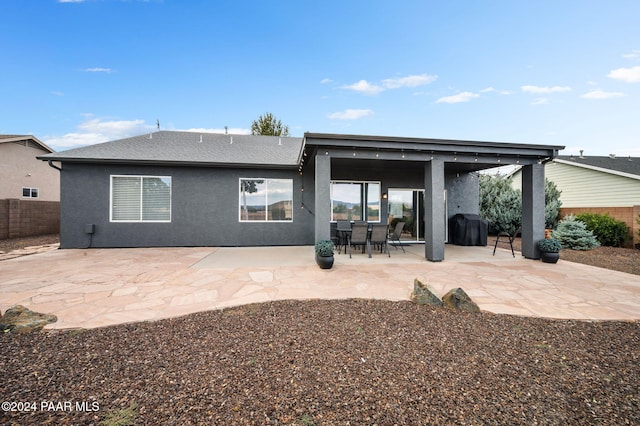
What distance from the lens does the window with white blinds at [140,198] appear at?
27.0 feet

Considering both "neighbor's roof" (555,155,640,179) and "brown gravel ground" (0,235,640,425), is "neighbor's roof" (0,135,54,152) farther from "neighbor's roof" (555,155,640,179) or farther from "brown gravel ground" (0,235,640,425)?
"neighbor's roof" (555,155,640,179)

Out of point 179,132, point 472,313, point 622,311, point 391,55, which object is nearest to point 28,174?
point 179,132

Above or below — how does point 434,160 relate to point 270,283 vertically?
above

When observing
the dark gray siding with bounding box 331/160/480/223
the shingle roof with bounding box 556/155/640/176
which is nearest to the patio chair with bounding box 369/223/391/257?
the dark gray siding with bounding box 331/160/480/223

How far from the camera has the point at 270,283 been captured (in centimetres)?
439

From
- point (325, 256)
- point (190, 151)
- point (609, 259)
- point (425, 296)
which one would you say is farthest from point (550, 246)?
point (190, 151)

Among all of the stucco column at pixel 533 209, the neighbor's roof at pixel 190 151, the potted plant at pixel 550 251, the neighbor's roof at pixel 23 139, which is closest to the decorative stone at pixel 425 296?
the potted plant at pixel 550 251

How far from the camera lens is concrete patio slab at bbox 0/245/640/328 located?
3.34m

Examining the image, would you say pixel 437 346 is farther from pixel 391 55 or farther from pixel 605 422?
pixel 391 55

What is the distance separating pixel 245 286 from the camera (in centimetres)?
421

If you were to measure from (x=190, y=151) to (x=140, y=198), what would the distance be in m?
2.22

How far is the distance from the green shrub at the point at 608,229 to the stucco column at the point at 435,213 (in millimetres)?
7765

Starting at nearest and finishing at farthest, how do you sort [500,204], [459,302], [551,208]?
[459,302] < [551,208] < [500,204]

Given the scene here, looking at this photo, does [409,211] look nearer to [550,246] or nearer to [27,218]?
[550,246]
